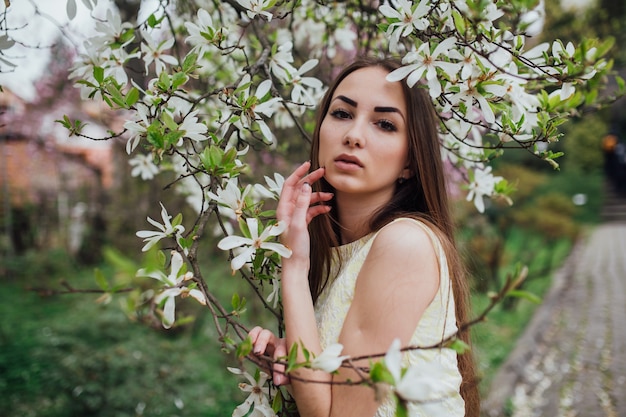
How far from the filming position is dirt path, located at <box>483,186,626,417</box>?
3.72 m

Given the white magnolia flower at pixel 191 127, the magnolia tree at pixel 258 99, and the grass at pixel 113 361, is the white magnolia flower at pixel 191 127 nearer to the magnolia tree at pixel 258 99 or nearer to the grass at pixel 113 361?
the magnolia tree at pixel 258 99

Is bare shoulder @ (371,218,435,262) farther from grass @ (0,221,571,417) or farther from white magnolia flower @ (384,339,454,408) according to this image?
grass @ (0,221,571,417)

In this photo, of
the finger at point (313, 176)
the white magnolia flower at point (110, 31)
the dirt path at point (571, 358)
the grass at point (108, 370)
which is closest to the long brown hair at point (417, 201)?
the finger at point (313, 176)

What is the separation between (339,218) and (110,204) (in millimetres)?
7863

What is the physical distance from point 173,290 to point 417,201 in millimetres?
850

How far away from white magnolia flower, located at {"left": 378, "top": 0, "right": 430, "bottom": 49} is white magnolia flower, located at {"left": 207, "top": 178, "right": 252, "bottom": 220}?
51 cm

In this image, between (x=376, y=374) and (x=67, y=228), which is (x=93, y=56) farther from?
(x=67, y=228)

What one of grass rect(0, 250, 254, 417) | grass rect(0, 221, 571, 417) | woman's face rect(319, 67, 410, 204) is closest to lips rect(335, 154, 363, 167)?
woman's face rect(319, 67, 410, 204)

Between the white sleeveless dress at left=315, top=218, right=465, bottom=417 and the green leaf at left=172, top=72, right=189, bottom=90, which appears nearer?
the green leaf at left=172, top=72, right=189, bottom=90

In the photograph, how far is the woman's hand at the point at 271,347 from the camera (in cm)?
116

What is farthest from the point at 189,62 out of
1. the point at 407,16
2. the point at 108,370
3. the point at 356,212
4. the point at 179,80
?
the point at 108,370

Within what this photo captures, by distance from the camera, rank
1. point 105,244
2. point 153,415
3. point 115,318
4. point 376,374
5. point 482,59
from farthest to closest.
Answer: point 105,244 → point 115,318 → point 153,415 → point 482,59 → point 376,374

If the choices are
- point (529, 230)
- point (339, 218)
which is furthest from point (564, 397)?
point (529, 230)

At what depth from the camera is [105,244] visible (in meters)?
8.20
